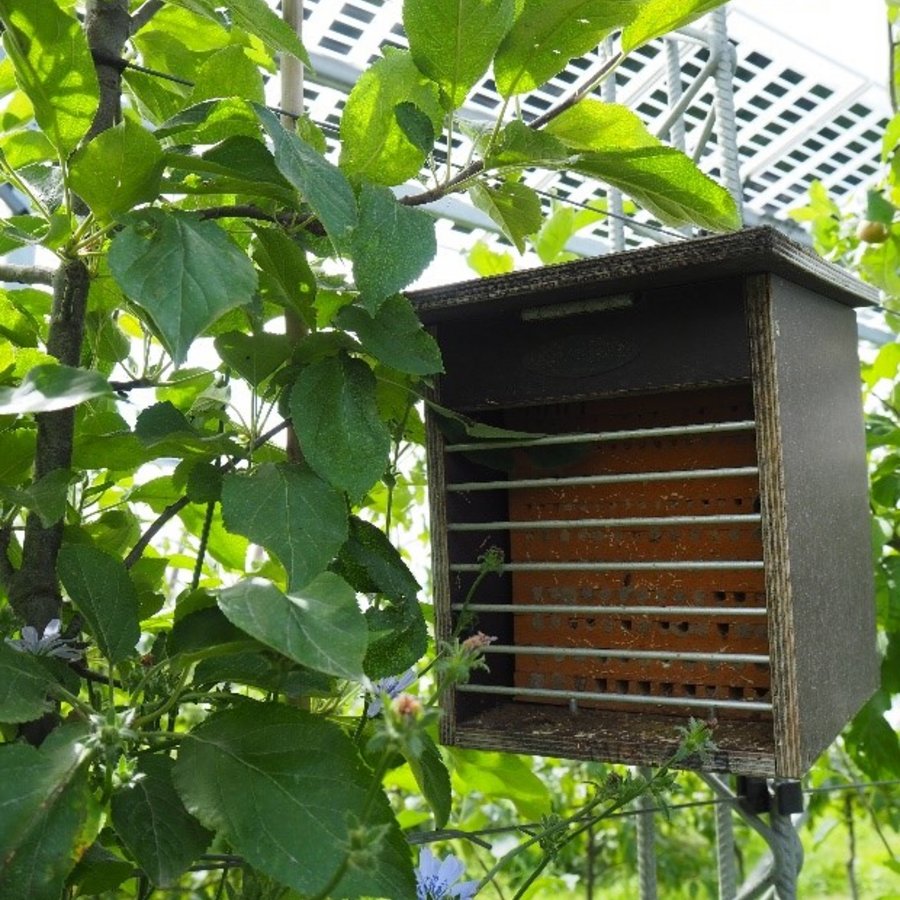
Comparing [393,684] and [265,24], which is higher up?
[265,24]

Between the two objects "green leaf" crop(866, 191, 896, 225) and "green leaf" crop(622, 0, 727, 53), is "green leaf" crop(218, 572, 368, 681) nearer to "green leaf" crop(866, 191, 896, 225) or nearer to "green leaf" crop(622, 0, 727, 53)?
"green leaf" crop(622, 0, 727, 53)

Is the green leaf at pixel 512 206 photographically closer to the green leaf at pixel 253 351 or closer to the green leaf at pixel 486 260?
the green leaf at pixel 253 351

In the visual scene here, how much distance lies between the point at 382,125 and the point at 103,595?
31 centimetres

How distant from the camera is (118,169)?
1.91ft

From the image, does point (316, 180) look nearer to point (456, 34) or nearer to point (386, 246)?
point (386, 246)

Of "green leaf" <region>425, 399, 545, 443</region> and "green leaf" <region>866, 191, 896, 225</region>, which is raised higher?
"green leaf" <region>866, 191, 896, 225</region>

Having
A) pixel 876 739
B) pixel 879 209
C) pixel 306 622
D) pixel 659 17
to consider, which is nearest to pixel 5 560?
pixel 306 622

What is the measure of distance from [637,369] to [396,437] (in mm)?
186

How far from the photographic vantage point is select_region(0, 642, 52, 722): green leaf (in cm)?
55

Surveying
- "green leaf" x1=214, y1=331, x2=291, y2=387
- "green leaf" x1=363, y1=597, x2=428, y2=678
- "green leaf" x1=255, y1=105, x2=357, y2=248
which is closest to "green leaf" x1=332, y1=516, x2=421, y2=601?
"green leaf" x1=363, y1=597, x2=428, y2=678

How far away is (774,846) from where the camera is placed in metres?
1.00

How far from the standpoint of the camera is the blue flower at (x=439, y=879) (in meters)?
0.67

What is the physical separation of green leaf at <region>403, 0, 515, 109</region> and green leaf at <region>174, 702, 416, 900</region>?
368 mm

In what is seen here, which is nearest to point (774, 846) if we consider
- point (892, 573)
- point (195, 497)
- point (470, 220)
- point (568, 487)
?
point (568, 487)
